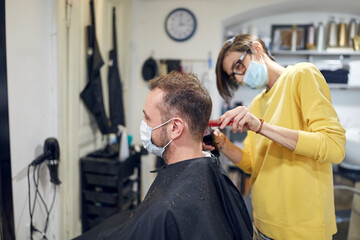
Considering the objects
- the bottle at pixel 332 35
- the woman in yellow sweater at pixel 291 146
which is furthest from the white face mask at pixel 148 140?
the bottle at pixel 332 35

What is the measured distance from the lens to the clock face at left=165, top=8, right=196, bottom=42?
317cm

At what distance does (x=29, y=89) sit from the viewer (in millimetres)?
1896

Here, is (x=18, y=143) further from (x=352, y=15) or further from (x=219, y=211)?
(x=352, y=15)

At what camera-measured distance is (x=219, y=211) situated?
113cm

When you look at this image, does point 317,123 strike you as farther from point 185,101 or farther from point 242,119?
point 185,101

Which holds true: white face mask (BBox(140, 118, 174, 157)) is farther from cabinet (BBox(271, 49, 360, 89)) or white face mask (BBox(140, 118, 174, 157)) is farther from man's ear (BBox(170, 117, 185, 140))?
cabinet (BBox(271, 49, 360, 89))

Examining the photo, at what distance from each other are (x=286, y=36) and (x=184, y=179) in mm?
2867

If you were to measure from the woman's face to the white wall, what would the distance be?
1.22 meters

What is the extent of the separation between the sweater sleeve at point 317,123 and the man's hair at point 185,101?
0.36 meters

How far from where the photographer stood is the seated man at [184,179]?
41.2 inches

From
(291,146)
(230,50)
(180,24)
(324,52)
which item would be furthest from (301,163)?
(324,52)

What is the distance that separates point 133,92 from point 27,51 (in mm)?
1595

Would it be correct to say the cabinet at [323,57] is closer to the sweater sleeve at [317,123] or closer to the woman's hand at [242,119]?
the sweater sleeve at [317,123]

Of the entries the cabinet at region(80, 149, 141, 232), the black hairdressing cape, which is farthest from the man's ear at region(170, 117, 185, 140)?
the cabinet at region(80, 149, 141, 232)
